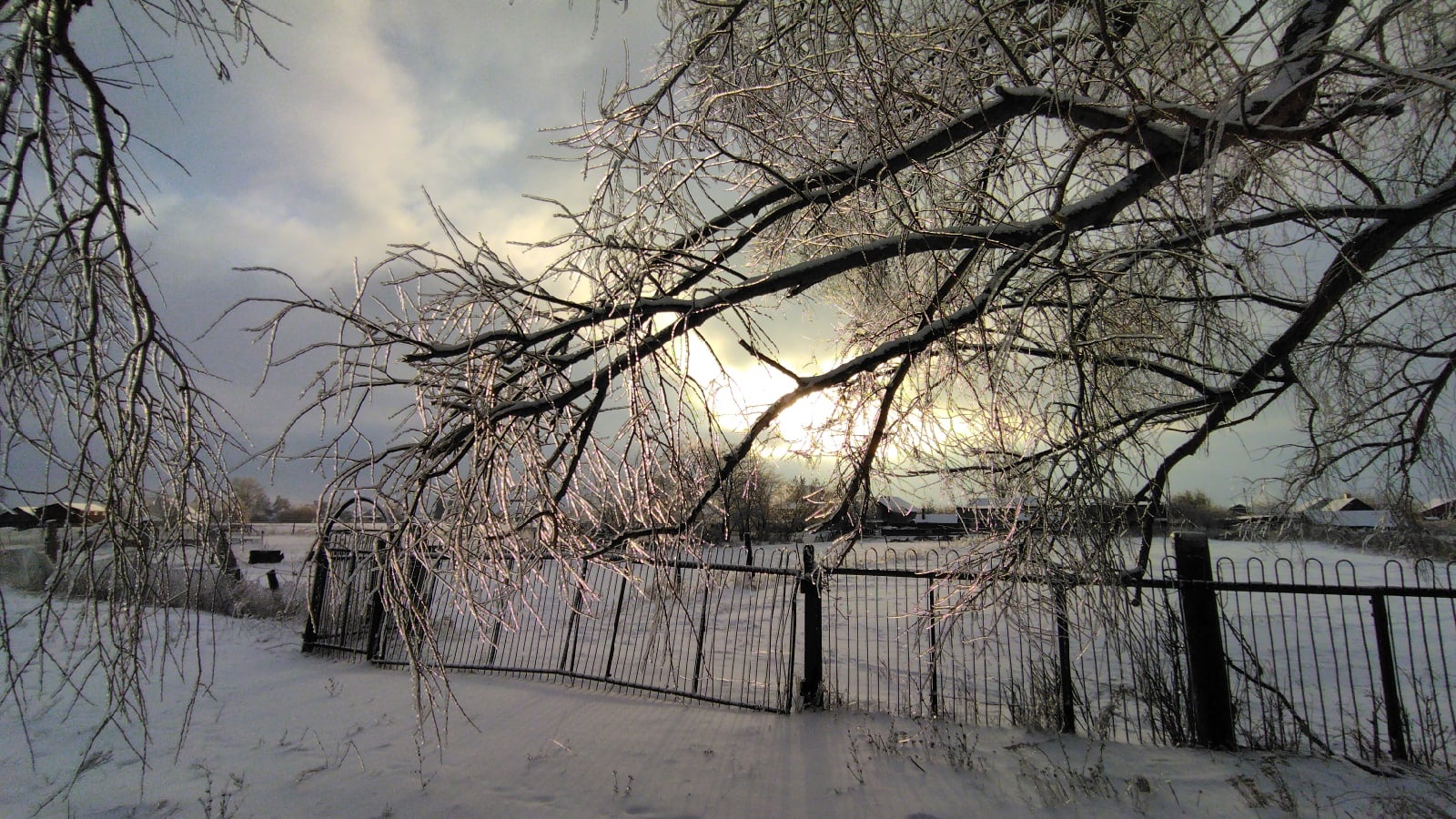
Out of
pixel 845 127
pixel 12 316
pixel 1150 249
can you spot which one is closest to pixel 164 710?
pixel 12 316

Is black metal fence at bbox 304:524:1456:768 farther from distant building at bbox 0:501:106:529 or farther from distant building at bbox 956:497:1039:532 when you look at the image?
distant building at bbox 0:501:106:529

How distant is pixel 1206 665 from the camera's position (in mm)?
6102

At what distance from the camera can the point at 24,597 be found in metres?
13.6

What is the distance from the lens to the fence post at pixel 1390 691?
557 cm

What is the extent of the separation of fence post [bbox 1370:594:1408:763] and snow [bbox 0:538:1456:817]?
443 mm

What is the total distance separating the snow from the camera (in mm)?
5180

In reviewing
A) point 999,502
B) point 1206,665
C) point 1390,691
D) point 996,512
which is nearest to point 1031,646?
point 996,512

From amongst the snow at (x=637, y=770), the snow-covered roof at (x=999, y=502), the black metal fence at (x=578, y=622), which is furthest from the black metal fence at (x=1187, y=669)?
the black metal fence at (x=578, y=622)

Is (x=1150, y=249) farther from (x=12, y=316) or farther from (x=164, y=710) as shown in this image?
(x=164, y=710)

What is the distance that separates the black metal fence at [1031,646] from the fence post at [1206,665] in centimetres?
1

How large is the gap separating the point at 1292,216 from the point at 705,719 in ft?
23.4

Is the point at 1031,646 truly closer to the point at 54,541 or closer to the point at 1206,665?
the point at 1206,665

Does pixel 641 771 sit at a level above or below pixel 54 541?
below

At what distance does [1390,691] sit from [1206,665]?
4.33 feet
